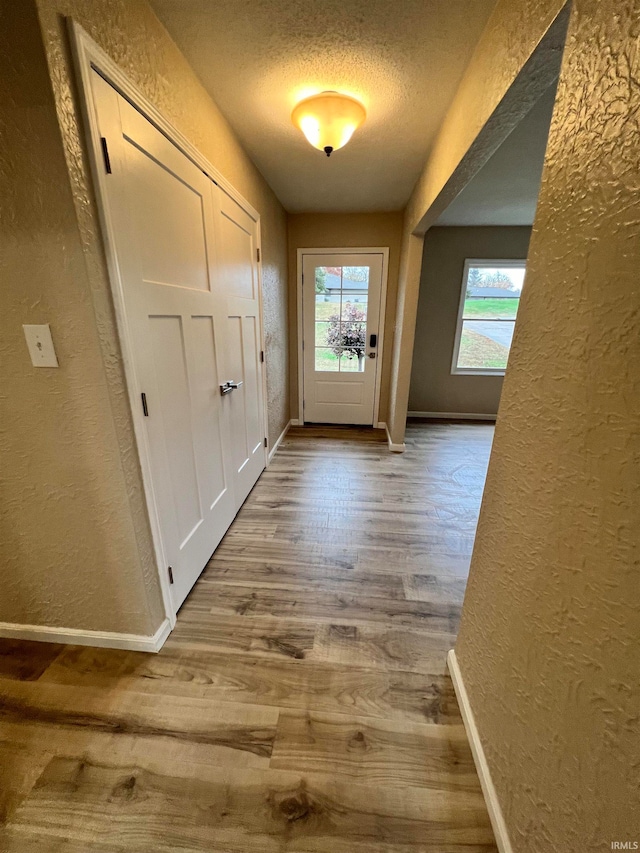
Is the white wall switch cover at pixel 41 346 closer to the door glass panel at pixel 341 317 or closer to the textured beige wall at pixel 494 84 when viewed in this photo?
the textured beige wall at pixel 494 84

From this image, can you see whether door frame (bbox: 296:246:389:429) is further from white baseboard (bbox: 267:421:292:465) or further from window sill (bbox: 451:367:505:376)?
window sill (bbox: 451:367:505:376)

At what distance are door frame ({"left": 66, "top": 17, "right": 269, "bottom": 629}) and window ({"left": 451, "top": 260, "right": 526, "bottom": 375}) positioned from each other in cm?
360

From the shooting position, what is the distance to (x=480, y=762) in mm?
992

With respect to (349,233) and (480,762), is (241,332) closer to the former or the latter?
(349,233)

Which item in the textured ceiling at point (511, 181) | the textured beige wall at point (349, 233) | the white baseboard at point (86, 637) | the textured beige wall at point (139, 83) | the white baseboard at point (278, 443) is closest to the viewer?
the textured beige wall at point (139, 83)

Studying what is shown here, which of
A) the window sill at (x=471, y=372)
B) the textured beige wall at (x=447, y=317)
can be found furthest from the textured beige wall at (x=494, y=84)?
the window sill at (x=471, y=372)

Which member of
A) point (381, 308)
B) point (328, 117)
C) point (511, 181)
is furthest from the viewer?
point (381, 308)

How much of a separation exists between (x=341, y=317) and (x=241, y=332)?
1.81 m

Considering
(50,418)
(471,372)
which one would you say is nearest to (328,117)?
(50,418)

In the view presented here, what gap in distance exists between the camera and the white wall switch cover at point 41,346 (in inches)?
38.7

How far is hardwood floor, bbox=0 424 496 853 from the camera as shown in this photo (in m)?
0.89

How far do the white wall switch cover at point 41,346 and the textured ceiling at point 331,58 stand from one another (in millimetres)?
1239

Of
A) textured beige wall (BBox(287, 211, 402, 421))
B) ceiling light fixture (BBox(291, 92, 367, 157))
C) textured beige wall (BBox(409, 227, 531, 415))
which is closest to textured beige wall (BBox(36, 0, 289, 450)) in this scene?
ceiling light fixture (BBox(291, 92, 367, 157))

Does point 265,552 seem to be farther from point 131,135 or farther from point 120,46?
point 120,46
